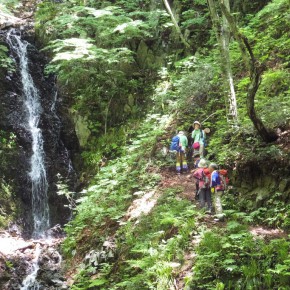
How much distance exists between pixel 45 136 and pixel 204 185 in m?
9.54

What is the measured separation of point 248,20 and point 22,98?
1010 centimetres

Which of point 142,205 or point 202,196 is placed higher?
point 202,196

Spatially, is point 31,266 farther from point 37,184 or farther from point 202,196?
point 202,196

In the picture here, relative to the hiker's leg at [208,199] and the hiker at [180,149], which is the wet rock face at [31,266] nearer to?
the hiker's leg at [208,199]

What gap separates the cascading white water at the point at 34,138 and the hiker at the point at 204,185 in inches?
286

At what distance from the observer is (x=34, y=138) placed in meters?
14.5

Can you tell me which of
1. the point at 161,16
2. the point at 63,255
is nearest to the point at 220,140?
the point at 63,255

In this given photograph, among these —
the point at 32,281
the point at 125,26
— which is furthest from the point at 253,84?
the point at 125,26

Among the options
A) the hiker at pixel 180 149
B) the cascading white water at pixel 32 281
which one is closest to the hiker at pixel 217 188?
the hiker at pixel 180 149

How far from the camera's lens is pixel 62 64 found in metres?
13.9

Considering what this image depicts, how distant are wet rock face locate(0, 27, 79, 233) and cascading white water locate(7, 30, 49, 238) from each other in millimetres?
165

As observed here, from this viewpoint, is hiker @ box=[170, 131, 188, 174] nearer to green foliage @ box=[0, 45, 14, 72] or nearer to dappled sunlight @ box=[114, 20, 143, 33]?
dappled sunlight @ box=[114, 20, 143, 33]

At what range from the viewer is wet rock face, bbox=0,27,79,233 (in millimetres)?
13352

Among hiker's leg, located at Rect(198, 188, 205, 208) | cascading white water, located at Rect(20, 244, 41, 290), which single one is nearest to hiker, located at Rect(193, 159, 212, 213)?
hiker's leg, located at Rect(198, 188, 205, 208)
